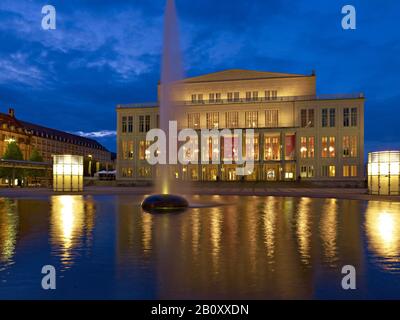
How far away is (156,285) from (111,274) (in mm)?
1313

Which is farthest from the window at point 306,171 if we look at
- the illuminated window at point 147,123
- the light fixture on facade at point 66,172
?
the light fixture on facade at point 66,172

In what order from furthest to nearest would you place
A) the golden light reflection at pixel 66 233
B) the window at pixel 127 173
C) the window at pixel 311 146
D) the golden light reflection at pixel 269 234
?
the window at pixel 127 173, the window at pixel 311 146, the golden light reflection at pixel 269 234, the golden light reflection at pixel 66 233

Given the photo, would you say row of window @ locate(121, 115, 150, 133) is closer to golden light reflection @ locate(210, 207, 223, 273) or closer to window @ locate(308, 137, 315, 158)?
window @ locate(308, 137, 315, 158)

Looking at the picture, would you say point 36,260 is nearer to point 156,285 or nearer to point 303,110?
point 156,285

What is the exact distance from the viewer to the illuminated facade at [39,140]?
113 m

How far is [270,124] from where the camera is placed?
74.7 meters

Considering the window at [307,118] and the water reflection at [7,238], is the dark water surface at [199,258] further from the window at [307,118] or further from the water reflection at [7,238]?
the window at [307,118]

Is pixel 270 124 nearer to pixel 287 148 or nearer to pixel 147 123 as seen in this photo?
pixel 287 148

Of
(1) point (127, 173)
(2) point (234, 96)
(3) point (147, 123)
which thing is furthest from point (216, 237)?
(1) point (127, 173)

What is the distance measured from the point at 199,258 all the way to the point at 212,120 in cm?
6842

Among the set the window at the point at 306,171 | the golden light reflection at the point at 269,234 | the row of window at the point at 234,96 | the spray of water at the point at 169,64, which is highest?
the row of window at the point at 234,96

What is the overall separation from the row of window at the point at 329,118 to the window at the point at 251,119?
372 inches

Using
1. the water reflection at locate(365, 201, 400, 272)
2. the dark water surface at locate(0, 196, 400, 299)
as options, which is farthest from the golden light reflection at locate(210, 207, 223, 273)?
the water reflection at locate(365, 201, 400, 272)
